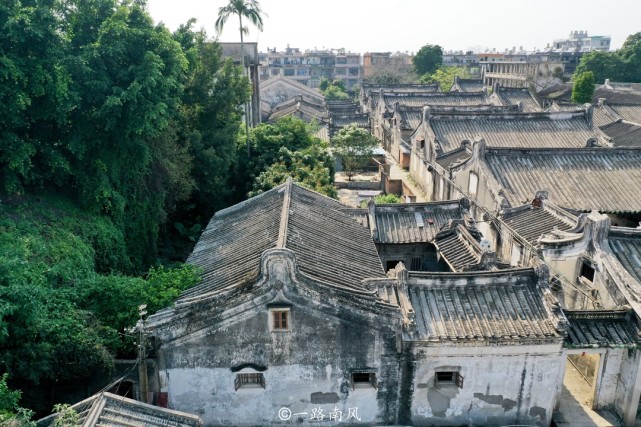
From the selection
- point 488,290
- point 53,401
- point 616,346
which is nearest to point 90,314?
point 53,401

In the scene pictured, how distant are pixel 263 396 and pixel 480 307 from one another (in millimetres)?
7280

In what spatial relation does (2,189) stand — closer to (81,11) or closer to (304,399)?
(81,11)

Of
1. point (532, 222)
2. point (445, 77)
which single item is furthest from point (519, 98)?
point (532, 222)

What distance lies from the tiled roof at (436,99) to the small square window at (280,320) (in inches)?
2067

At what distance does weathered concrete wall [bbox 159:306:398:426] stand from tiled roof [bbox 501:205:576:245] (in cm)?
1096

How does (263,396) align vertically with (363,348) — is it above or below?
below

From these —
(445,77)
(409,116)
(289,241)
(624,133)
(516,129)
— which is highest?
(445,77)

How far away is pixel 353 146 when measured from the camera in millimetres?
47531

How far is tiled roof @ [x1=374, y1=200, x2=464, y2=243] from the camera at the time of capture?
2514cm

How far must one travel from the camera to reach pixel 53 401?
16.0 metres

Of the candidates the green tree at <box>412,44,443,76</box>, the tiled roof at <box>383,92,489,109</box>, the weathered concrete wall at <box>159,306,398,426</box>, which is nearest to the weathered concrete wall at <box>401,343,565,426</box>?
the weathered concrete wall at <box>159,306,398,426</box>

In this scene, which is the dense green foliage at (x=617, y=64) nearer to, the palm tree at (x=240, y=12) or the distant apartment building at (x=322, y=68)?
Answer: the distant apartment building at (x=322, y=68)

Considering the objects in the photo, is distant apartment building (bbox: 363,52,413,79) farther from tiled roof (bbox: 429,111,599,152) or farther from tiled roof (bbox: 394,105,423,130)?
tiled roof (bbox: 429,111,599,152)

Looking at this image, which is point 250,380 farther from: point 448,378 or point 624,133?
point 624,133
